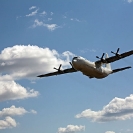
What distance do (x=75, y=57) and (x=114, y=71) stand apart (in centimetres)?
1425

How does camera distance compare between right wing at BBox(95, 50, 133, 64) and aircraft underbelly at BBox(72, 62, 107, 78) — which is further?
right wing at BBox(95, 50, 133, 64)

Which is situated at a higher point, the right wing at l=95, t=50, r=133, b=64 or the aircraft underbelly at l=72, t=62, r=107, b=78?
the right wing at l=95, t=50, r=133, b=64

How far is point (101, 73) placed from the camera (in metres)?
73.3

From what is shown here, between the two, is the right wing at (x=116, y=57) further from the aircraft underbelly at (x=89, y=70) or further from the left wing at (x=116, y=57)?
the aircraft underbelly at (x=89, y=70)

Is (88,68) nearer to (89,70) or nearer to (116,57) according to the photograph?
(89,70)

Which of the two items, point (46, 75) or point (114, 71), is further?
point (46, 75)

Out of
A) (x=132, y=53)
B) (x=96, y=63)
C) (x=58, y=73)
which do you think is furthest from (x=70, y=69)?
(x=132, y=53)

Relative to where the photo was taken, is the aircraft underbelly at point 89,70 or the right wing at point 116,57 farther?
the right wing at point 116,57

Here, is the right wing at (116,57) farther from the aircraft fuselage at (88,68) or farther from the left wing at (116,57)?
the aircraft fuselage at (88,68)

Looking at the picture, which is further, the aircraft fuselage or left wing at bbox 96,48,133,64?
left wing at bbox 96,48,133,64

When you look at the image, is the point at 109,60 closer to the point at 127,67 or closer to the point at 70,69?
the point at 127,67

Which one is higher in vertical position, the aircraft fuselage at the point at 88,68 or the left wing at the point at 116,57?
the left wing at the point at 116,57

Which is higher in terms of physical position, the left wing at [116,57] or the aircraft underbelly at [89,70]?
the left wing at [116,57]

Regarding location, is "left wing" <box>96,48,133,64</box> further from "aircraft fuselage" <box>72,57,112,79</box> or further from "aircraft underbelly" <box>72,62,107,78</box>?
"aircraft underbelly" <box>72,62,107,78</box>
